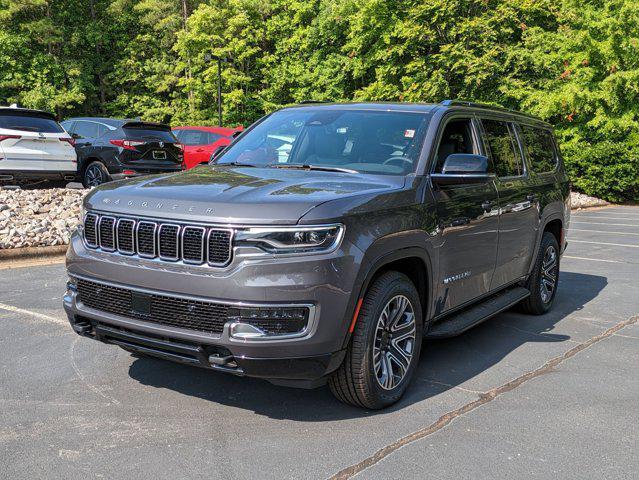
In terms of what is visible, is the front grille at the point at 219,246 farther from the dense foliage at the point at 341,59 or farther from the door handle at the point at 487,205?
the dense foliage at the point at 341,59

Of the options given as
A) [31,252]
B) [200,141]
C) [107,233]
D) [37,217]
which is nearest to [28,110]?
[37,217]

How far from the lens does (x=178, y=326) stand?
3.53 meters

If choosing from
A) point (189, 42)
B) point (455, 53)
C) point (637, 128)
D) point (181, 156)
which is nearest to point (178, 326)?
point (181, 156)

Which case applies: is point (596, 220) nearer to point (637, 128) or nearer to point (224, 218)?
A: point (637, 128)

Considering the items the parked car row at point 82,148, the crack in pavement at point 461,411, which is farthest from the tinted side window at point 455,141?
the parked car row at point 82,148

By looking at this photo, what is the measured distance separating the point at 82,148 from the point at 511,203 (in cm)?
1162

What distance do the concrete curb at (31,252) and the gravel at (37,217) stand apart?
0.13 m

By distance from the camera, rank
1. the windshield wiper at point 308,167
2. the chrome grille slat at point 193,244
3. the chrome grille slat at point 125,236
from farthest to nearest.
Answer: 1. the windshield wiper at point 308,167
2. the chrome grille slat at point 125,236
3. the chrome grille slat at point 193,244

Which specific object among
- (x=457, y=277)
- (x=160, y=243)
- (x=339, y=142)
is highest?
(x=339, y=142)

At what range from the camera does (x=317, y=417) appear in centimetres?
391

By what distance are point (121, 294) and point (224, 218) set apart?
0.81 m

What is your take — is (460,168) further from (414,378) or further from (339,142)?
(414,378)

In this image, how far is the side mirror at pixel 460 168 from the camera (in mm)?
4352

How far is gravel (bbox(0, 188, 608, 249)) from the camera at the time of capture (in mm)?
9234
